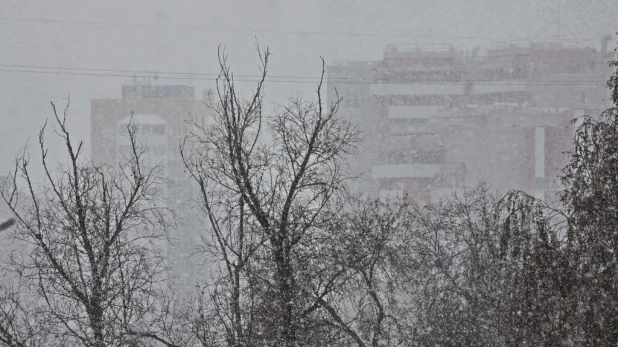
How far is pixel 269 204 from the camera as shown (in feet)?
21.9

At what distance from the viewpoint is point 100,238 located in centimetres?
770

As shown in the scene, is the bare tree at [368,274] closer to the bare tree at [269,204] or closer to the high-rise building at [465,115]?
the bare tree at [269,204]

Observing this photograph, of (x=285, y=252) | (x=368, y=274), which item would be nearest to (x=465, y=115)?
(x=368, y=274)

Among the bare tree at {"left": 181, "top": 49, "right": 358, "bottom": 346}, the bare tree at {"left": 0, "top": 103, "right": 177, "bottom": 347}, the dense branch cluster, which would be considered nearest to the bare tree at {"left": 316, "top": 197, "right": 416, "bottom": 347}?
the dense branch cluster

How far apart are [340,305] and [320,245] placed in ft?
2.99

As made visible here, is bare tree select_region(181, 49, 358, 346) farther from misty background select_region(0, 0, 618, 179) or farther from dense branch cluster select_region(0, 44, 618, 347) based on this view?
misty background select_region(0, 0, 618, 179)

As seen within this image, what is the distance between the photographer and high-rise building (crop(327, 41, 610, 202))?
51.2 meters

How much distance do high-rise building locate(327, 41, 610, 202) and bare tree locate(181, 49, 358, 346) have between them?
4261 centimetres

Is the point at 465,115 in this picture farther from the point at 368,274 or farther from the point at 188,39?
the point at 188,39

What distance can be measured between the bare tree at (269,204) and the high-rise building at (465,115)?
4261cm

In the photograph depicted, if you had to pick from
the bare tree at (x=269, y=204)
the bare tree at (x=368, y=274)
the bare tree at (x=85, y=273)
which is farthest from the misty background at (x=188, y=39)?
the bare tree at (x=269, y=204)

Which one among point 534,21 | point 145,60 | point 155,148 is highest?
point 534,21

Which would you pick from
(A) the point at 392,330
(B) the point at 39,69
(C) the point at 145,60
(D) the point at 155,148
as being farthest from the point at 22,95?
(A) the point at 392,330

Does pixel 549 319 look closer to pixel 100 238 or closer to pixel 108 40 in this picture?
pixel 100 238
